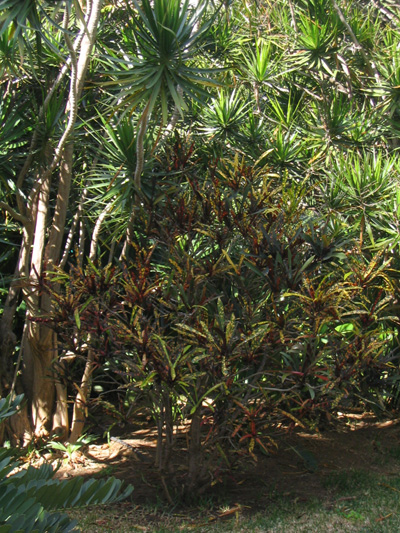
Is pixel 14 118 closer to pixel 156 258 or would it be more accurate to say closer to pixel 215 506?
pixel 156 258

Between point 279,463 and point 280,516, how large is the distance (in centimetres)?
123

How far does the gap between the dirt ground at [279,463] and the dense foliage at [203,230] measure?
0.26 metres

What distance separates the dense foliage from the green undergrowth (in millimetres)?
334

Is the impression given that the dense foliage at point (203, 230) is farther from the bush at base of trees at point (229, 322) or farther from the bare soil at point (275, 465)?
the bare soil at point (275, 465)

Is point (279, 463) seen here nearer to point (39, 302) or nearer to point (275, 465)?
point (275, 465)

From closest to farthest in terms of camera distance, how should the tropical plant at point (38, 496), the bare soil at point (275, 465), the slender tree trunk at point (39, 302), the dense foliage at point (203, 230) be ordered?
1. the tropical plant at point (38, 496)
2. the dense foliage at point (203, 230)
3. the bare soil at point (275, 465)
4. the slender tree trunk at point (39, 302)

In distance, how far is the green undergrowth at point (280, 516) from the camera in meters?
4.04

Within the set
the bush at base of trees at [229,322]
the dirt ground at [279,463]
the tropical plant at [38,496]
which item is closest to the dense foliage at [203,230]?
the bush at base of trees at [229,322]

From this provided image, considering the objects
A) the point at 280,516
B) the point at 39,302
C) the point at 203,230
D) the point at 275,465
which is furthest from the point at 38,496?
the point at 275,465

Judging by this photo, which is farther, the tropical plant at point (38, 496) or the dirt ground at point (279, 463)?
the dirt ground at point (279, 463)

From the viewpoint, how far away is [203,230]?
4.47 m

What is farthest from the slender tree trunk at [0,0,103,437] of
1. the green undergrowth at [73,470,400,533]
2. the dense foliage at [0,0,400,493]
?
the green undergrowth at [73,470,400,533]

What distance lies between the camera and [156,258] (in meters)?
6.08

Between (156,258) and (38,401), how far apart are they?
5.91 ft
